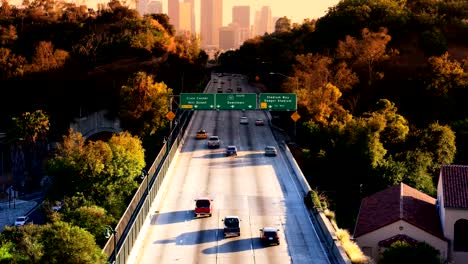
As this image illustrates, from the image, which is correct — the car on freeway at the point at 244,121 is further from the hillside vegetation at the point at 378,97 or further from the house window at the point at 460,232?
the house window at the point at 460,232

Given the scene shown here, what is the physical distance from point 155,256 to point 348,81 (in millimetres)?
48028

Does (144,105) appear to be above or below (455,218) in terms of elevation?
above

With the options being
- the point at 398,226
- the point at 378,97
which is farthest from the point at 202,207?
the point at 378,97

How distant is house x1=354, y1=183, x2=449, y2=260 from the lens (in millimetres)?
40406

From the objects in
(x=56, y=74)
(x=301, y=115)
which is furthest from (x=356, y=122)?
(x=56, y=74)

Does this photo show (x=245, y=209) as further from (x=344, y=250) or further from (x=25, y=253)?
(x=25, y=253)

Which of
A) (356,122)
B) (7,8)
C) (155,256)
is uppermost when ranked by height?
(7,8)

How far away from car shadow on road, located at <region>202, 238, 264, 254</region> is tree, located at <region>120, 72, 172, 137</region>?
1215 inches

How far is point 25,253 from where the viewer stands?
33.5 m

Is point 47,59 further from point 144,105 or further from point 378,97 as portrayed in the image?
point 378,97

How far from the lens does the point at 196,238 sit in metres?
37.2

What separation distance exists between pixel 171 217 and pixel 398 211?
15559mm

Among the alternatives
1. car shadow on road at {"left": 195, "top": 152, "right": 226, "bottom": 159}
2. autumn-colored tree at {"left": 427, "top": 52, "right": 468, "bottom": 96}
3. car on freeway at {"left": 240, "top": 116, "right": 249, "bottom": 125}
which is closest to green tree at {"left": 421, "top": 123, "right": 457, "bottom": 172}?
autumn-colored tree at {"left": 427, "top": 52, "right": 468, "bottom": 96}

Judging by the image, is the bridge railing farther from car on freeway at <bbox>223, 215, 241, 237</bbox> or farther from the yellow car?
the yellow car
